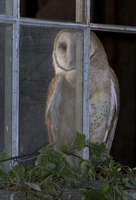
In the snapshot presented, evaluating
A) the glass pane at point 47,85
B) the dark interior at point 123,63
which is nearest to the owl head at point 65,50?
the glass pane at point 47,85

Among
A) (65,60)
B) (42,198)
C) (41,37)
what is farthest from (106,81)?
(42,198)

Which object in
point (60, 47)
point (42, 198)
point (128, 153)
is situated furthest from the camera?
point (128, 153)

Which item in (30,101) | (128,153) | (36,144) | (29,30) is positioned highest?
(29,30)

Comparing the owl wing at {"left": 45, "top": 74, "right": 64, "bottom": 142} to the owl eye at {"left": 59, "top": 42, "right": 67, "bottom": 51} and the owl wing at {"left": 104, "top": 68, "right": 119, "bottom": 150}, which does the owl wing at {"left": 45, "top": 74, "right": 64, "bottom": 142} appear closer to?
the owl eye at {"left": 59, "top": 42, "right": 67, "bottom": 51}

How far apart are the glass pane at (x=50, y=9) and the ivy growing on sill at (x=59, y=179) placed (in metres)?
0.54

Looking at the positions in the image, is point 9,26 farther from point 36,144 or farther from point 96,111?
point 96,111

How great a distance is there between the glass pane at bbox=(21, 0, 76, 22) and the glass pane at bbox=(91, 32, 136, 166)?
13.8 inches

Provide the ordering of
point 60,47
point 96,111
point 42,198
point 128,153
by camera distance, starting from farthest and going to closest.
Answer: point 128,153 → point 96,111 → point 60,47 → point 42,198

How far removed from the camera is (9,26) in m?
1.44

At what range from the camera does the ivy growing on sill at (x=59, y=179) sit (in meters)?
1.22

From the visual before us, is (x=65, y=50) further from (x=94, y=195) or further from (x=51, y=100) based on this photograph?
(x=94, y=195)

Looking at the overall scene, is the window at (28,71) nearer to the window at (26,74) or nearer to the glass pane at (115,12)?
the window at (26,74)

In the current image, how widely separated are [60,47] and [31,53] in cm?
13

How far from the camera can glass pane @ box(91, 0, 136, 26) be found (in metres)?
2.10
